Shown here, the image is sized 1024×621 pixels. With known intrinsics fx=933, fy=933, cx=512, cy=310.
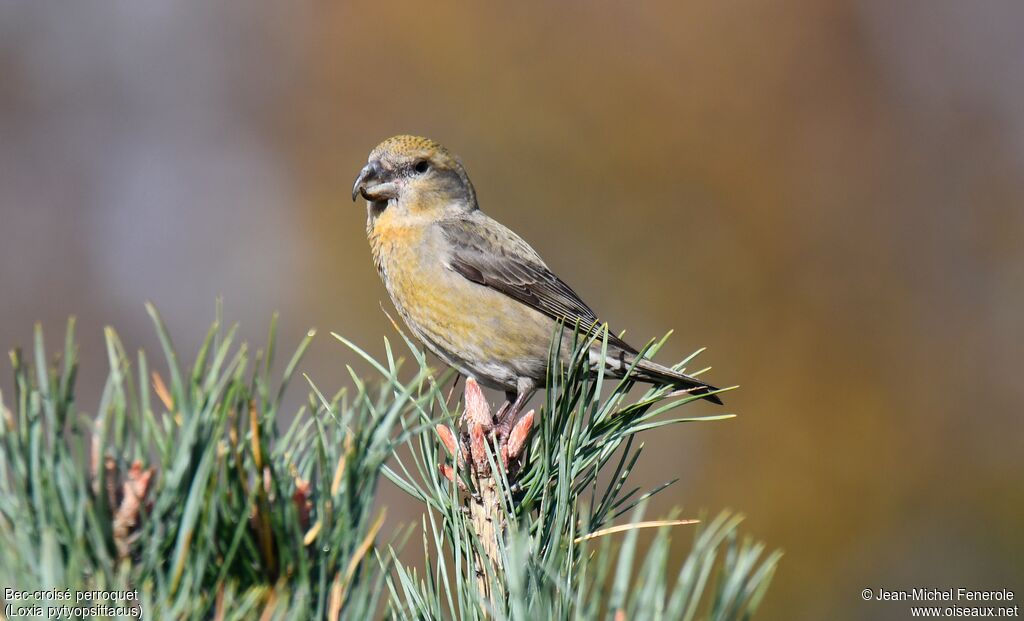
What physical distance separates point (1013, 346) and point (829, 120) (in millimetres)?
2659

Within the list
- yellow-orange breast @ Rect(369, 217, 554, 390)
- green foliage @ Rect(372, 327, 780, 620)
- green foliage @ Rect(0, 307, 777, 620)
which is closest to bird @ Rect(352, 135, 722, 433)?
yellow-orange breast @ Rect(369, 217, 554, 390)

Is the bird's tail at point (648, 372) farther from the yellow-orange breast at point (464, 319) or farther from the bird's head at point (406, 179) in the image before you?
the bird's head at point (406, 179)

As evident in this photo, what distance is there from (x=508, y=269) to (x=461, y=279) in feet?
1.29

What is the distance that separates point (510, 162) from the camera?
8562mm

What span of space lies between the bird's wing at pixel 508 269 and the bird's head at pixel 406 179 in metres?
0.17

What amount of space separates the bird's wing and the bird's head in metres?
0.17

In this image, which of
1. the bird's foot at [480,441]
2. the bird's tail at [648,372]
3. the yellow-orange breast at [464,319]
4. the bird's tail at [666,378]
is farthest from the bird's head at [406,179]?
the bird's foot at [480,441]

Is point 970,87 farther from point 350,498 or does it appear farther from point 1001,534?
point 350,498

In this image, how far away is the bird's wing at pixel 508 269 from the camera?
4.66 metres

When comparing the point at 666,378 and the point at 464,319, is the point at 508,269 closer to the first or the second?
the point at 464,319

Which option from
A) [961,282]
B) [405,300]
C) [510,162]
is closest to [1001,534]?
[961,282]

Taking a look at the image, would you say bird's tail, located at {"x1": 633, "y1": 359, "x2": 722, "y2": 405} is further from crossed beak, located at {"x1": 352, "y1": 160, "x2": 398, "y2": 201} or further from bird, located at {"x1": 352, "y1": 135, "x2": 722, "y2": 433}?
crossed beak, located at {"x1": 352, "y1": 160, "x2": 398, "y2": 201}

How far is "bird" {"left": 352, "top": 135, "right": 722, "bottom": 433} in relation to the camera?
4.32 m

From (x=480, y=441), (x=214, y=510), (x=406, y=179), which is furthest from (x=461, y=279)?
(x=214, y=510)
